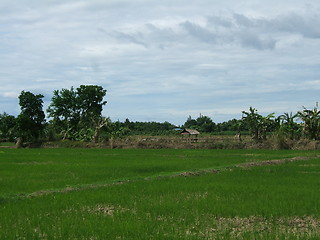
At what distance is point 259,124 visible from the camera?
41.4 meters

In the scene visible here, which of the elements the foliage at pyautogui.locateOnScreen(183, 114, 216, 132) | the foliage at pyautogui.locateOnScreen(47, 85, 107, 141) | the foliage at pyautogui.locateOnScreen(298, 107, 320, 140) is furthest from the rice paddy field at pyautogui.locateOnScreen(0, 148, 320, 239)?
the foliage at pyautogui.locateOnScreen(183, 114, 216, 132)

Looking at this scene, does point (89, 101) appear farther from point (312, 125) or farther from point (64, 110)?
point (312, 125)

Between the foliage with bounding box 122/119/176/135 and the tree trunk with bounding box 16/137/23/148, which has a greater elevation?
the foliage with bounding box 122/119/176/135

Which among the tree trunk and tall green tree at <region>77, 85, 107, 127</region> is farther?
tall green tree at <region>77, 85, 107, 127</region>

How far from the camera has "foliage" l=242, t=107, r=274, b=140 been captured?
136 ft

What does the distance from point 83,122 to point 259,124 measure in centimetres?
2527

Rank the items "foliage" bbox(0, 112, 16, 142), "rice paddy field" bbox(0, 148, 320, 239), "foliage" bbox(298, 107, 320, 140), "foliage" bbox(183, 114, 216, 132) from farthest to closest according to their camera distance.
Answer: "foliage" bbox(183, 114, 216, 132) → "foliage" bbox(0, 112, 16, 142) → "foliage" bbox(298, 107, 320, 140) → "rice paddy field" bbox(0, 148, 320, 239)

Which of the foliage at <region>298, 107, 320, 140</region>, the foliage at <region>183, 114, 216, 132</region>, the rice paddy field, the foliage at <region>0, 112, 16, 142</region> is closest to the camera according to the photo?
the rice paddy field

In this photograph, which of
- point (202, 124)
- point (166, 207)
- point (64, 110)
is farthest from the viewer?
point (202, 124)

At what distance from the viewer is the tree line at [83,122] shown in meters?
40.3

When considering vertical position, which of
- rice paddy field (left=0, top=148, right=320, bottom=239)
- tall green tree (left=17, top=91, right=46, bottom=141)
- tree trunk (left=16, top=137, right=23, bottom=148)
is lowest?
rice paddy field (left=0, top=148, right=320, bottom=239)

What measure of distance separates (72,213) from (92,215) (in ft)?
1.84

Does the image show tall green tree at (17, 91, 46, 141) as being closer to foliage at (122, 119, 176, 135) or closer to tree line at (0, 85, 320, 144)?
tree line at (0, 85, 320, 144)

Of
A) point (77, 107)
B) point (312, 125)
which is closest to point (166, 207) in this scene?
point (312, 125)
